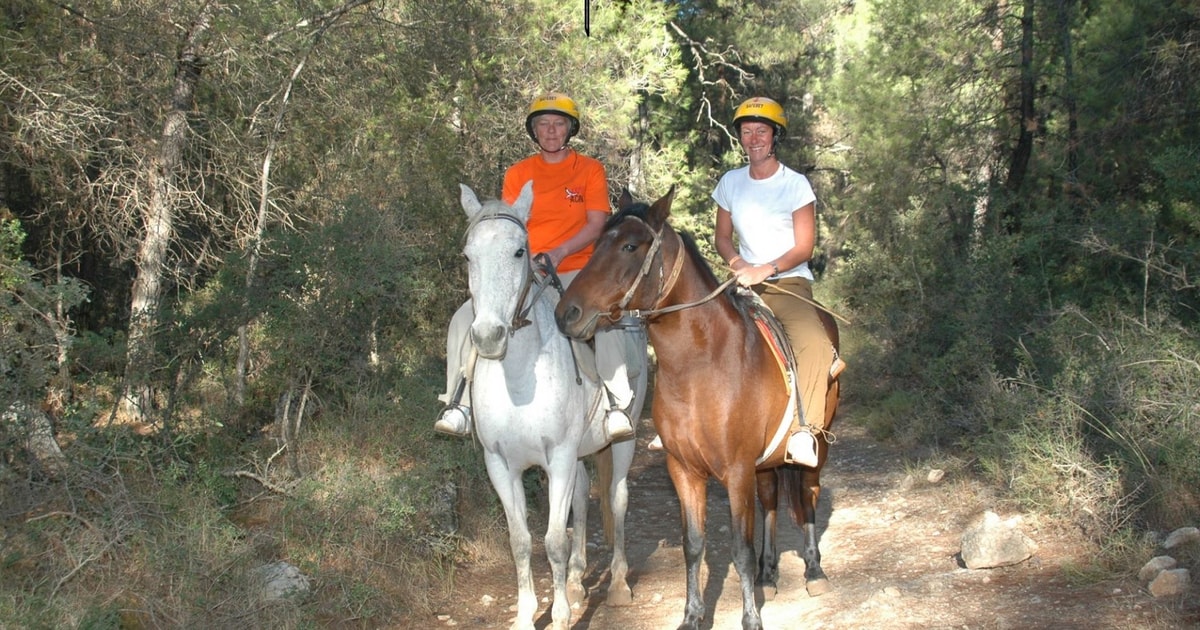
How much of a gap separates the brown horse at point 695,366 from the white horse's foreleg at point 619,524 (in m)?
1.21

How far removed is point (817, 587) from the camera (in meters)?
6.69

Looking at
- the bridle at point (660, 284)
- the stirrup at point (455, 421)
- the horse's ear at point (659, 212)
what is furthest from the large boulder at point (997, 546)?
the stirrup at point (455, 421)

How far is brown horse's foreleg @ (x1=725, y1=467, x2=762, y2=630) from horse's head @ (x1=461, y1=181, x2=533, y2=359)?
1577mm

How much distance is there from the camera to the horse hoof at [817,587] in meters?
6.67

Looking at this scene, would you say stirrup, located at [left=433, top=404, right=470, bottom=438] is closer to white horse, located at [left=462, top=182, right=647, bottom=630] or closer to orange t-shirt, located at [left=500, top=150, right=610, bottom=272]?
white horse, located at [left=462, top=182, right=647, bottom=630]

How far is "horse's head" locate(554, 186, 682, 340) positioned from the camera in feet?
16.4

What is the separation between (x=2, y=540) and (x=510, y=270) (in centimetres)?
314

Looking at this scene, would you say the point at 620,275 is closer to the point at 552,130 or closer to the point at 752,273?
the point at 752,273

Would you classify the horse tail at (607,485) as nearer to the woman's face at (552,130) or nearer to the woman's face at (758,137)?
the woman's face at (552,130)

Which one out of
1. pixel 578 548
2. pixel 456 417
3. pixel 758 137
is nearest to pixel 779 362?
pixel 758 137

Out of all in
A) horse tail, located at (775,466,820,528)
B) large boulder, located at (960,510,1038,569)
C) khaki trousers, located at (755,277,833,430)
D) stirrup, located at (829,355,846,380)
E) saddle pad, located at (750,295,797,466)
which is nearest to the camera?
saddle pad, located at (750,295,797,466)

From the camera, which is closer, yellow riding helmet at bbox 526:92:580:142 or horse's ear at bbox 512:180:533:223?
horse's ear at bbox 512:180:533:223

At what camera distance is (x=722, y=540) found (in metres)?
8.61

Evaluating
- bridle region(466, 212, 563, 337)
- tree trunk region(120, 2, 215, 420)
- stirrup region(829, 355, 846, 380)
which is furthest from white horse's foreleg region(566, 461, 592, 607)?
tree trunk region(120, 2, 215, 420)
